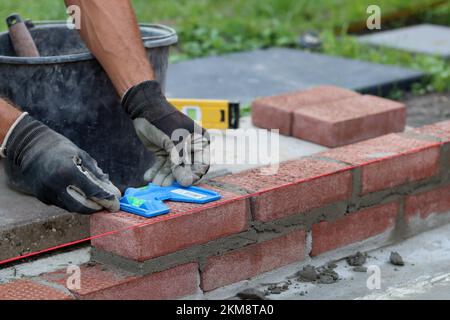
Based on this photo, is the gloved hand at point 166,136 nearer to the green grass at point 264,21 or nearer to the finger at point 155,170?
the finger at point 155,170

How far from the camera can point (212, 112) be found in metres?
4.01

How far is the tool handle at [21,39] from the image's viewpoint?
3.28 meters

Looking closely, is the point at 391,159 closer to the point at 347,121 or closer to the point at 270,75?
the point at 347,121

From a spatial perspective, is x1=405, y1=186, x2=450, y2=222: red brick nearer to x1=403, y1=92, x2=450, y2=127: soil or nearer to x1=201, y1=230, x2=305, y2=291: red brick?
x1=201, y1=230, x2=305, y2=291: red brick

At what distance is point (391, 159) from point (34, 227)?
1229mm

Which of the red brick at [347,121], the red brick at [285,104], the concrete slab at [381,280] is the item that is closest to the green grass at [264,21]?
the red brick at [285,104]

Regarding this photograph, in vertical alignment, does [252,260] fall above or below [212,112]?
below

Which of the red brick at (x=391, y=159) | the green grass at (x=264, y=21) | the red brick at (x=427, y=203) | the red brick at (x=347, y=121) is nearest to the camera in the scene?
the red brick at (x=391, y=159)

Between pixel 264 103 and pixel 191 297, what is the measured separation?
151 cm

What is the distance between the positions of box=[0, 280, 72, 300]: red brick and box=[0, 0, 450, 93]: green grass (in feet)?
9.70

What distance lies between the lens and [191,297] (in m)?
2.84

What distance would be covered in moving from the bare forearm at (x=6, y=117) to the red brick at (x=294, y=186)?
68cm

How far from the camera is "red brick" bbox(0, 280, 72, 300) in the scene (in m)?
2.56

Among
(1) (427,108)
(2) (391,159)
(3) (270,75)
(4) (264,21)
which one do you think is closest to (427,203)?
(2) (391,159)
